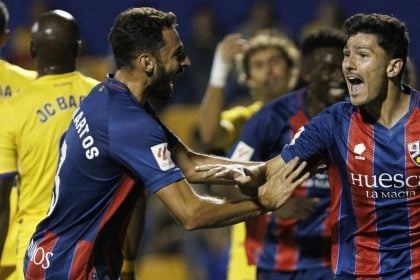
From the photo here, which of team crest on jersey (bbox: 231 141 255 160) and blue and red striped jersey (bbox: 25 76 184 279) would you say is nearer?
blue and red striped jersey (bbox: 25 76 184 279)

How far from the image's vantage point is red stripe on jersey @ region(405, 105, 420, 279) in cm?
506

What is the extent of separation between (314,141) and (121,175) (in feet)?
3.08

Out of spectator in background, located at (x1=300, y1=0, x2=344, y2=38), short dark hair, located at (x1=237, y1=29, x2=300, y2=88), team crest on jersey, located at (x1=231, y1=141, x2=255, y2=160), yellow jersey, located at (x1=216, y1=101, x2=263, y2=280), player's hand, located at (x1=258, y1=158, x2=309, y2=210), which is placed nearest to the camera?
player's hand, located at (x1=258, y1=158, x2=309, y2=210)

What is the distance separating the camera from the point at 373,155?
5125mm

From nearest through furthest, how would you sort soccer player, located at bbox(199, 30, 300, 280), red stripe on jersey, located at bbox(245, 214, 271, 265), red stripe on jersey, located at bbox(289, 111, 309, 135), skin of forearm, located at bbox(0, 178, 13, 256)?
skin of forearm, located at bbox(0, 178, 13, 256)
red stripe on jersey, located at bbox(289, 111, 309, 135)
red stripe on jersey, located at bbox(245, 214, 271, 265)
soccer player, located at bbox(199, 30, 300, 280)

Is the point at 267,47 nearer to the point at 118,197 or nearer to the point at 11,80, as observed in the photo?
the point at 11,80

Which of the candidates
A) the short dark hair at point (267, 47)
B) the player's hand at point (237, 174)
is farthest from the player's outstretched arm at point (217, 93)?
the player's hand at point (237, 174)

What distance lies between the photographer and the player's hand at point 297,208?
6.48m

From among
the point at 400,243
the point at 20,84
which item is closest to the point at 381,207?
the point at 400,243

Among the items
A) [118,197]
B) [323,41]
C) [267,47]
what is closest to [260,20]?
[267,47]

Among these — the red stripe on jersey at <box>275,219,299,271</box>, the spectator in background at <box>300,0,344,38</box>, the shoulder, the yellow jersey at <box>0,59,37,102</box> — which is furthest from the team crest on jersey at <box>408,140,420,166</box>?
the spectator in background at <box>300,0,344,38</box>

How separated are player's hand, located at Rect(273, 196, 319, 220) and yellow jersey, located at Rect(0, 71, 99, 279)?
1.41 meters

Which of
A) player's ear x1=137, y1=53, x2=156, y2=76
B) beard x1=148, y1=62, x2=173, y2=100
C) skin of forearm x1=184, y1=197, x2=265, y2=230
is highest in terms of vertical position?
player's ear x1=137, y1=53, x2=156, y2=76

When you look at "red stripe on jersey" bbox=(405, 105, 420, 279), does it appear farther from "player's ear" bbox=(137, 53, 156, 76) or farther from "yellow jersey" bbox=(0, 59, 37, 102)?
"yellow jersey" bbox=(0, 59, 37, 102)
